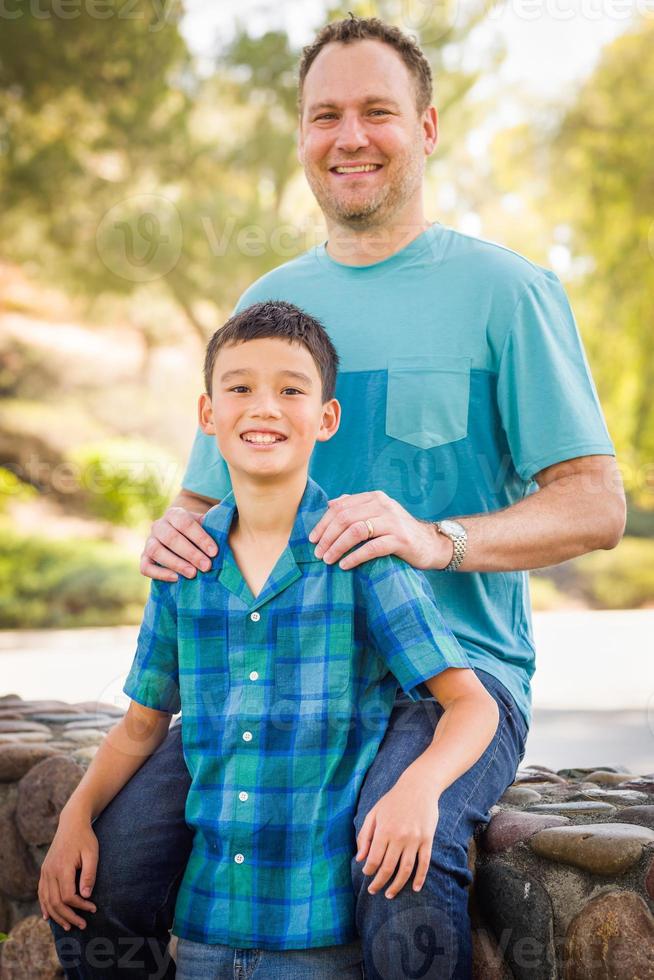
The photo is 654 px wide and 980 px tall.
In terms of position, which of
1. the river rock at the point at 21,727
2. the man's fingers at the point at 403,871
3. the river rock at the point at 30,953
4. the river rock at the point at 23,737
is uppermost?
the river rock at the point at 21,727

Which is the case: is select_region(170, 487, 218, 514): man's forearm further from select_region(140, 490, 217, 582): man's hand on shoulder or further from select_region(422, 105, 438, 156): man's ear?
select_region(422, 105, 438, 156): man's ear

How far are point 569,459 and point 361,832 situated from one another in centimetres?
83

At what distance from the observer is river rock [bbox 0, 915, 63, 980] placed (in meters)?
2.26

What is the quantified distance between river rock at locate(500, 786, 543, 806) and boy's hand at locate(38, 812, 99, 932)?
0.77 metres

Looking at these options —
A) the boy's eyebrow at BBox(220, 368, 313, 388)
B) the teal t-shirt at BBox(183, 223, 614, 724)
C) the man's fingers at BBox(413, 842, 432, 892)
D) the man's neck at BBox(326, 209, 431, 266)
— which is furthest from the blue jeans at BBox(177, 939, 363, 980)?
the man's neck at BBox(326, 209, 431, 266)

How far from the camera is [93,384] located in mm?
13289

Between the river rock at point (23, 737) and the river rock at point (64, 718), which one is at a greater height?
the river rock at point (64, 718)

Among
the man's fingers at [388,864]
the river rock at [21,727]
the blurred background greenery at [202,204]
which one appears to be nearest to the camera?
the man's fingers at [388,864]

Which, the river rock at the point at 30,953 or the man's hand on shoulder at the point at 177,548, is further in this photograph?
the river rock at the point at 30,953

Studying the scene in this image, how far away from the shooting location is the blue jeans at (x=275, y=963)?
163 centimetres

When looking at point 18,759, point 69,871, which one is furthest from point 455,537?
point 18,759

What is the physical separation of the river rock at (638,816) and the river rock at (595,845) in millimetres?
42

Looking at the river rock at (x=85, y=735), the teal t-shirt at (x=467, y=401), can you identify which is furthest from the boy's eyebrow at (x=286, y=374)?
the river rock at (x=85, y=735)

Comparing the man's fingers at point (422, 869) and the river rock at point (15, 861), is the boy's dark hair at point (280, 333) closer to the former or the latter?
the man's fingers at point (422, 869)
